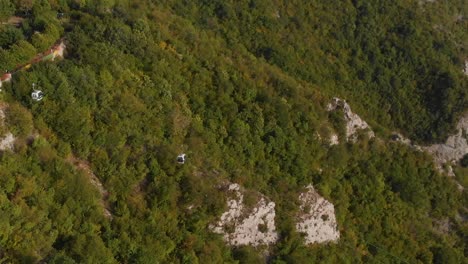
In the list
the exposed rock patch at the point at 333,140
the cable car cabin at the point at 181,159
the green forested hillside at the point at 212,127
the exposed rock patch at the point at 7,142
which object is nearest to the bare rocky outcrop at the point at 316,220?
the green forested hillside at the point at 212,127

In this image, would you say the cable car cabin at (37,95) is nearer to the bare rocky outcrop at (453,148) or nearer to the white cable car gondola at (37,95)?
the white cable car gondola at (37,95)

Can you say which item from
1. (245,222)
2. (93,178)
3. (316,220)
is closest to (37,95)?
(93,178)

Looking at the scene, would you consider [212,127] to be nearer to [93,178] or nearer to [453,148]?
[93,178]

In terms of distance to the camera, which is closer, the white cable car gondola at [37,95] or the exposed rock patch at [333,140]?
the white cable car gondola at [37,95]

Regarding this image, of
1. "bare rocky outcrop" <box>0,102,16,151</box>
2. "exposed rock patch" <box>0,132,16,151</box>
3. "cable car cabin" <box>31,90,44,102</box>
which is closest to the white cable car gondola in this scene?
"cable car cabin" <box>31,90,44,102</box>

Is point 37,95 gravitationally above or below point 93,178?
above
